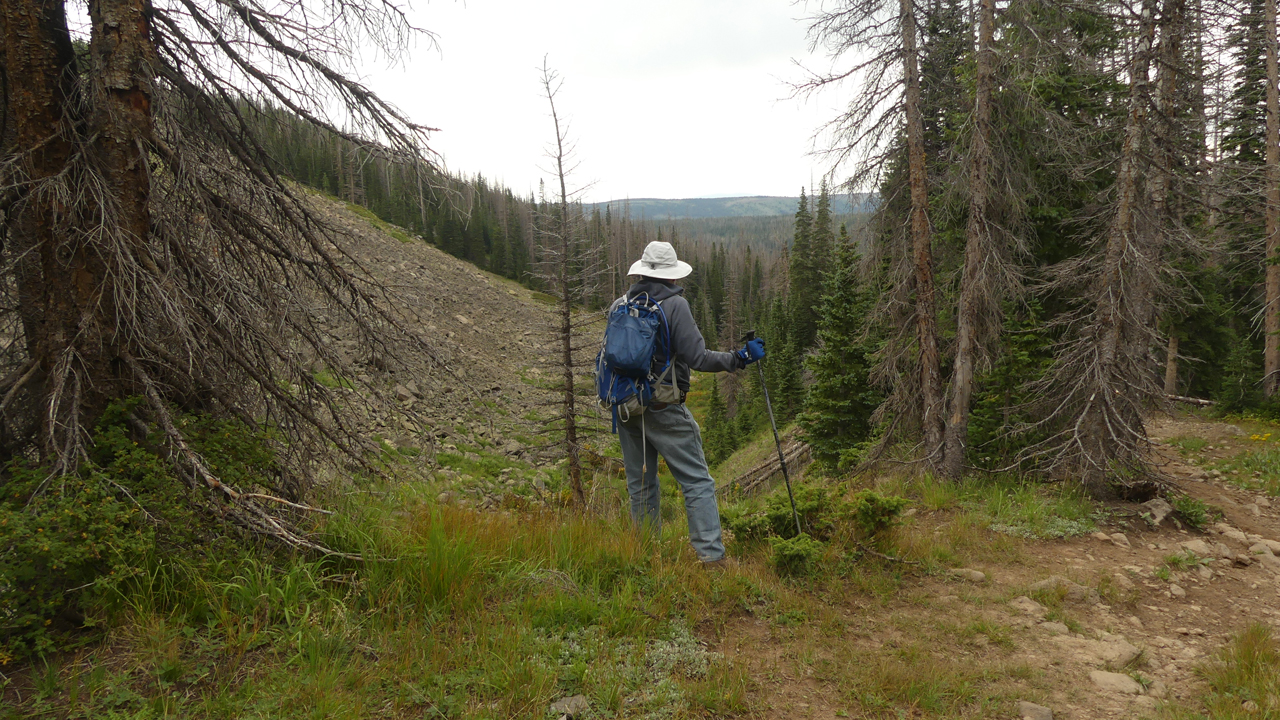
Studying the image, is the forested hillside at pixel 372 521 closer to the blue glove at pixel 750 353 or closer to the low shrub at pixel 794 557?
the low shrub at pixel 794 557

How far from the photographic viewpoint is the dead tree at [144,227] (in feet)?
9.29

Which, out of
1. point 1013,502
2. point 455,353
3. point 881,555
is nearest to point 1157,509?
point 1013,502

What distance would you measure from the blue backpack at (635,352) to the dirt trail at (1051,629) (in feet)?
5.20

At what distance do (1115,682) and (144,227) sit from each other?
19.0 feet

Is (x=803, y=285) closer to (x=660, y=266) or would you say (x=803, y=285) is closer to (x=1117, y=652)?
(x=660, y=266)

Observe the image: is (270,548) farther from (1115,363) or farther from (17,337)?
(1115,363)

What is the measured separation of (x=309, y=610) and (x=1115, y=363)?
7.85 metres

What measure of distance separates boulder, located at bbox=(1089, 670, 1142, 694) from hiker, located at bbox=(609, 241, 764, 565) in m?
2.19

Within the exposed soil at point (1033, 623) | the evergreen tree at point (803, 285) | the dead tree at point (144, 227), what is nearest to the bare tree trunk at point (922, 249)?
the exposed soil at point (1033, 623)

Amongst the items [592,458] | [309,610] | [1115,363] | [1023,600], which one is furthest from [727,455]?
[309,610]

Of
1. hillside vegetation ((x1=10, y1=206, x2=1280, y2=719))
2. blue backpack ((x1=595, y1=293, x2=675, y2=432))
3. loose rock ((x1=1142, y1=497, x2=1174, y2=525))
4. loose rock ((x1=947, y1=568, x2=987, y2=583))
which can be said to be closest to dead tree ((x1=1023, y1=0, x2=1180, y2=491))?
loose rock ((x1=1142, y1=497, x2=1174, y2=525))

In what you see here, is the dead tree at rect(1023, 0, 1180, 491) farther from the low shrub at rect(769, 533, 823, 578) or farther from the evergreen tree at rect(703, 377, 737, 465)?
the evergreen tree at rect(703, 377, 737, 465)

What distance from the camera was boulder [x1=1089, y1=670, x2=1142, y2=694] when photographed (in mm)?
3230

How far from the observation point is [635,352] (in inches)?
158
